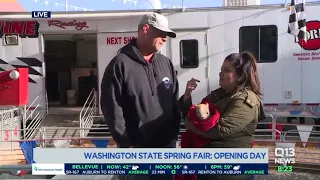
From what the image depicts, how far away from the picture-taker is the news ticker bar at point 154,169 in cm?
200

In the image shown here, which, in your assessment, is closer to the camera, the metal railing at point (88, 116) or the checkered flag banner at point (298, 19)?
the checkered flag banner at point (298, 19)

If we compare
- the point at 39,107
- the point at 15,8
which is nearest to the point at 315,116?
the point at 39,107

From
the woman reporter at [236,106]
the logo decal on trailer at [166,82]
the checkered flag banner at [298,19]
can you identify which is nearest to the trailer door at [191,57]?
the checkered flag banner at [298,19]

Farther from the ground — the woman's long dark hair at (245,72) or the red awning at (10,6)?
the red awning at (10,6)

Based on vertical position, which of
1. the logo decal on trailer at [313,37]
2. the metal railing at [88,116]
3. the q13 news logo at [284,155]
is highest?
the logo decal on trailer at [313,37]

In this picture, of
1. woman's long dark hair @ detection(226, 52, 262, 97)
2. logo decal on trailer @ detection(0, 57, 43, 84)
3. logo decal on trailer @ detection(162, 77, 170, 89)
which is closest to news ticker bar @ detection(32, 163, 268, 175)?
woman's long dark hair @ detection(226, 52, 262, 97)

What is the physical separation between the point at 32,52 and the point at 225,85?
7798 mm

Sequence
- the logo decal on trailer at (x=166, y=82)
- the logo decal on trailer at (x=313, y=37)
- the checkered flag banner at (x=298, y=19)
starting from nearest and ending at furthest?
the logo decal on trailer at (x=166, y=82) → the checkered flag banner at (x=298, y=19) → the logo decal on trailer at (x=313, y=37)

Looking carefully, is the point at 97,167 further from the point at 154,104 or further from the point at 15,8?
the point at 15,8

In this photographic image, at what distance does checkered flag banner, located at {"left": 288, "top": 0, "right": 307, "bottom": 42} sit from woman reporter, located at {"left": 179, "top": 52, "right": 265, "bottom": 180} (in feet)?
20.3

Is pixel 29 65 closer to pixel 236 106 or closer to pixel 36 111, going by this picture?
pixel 36 111

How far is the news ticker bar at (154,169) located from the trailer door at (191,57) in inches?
259

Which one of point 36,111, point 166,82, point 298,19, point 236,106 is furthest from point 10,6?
point 236,106

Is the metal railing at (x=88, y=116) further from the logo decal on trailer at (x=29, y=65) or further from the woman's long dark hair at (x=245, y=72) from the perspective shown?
the woman's long dark hair at (x=245, y=72)
